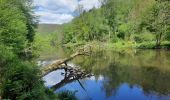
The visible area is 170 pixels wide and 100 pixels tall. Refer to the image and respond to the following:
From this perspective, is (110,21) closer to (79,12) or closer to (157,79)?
(79,12)

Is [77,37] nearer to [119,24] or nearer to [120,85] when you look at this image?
[119,24]

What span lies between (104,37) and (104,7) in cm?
1471

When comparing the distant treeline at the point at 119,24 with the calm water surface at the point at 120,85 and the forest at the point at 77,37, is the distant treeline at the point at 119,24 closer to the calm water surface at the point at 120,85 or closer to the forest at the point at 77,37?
the forest at the point at 77,37

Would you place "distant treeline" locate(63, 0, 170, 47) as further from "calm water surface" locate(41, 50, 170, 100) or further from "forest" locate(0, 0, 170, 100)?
"calm water surface" locate(41, 50, 170, 100)

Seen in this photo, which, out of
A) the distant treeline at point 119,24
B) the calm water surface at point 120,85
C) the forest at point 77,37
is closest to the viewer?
the forest at point 77,37

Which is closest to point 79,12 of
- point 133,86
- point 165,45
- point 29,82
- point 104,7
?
point 104,7

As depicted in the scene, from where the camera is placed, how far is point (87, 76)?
3103 centimetres

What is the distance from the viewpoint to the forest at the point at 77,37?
14.5 m

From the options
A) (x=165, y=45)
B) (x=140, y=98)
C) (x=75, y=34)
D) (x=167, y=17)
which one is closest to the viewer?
(x=140, y=98)

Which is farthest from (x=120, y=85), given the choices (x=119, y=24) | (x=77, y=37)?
(x=77, y=37)

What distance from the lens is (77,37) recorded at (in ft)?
413

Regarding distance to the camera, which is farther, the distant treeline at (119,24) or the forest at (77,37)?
the distant treeline at (119,24)

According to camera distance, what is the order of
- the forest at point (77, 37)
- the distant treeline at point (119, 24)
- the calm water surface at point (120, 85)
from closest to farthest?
1. the forest at point (77, 37)
2. the calm water surface at point (120, 85)
3. the distant treeline at point (119, 24)

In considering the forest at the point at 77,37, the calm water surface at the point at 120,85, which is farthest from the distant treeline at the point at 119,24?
the calm water surface at the point at 120,85
